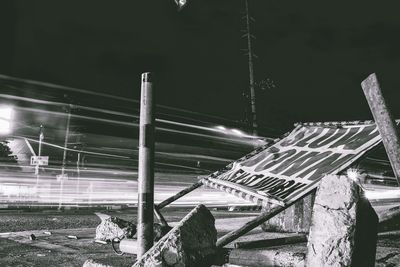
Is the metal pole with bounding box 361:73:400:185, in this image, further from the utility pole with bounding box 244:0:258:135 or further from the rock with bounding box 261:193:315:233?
the utility pole with bounding box 244:0:258:135

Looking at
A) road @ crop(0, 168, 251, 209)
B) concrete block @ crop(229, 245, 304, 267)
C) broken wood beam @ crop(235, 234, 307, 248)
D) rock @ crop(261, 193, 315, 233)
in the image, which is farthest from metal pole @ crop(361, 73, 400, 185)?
road @ crop(0, 168, 251, 209)

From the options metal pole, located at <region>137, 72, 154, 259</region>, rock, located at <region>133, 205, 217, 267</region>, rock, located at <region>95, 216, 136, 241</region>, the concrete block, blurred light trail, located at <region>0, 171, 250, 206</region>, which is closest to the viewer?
rock, located at <region>133, 205, 217, 267</region>

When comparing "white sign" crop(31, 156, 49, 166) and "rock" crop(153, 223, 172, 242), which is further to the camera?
"white sign" crop(31, 156, 49, 166)

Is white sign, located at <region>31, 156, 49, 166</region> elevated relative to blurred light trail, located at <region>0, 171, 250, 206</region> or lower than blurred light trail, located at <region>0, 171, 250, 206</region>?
elevated

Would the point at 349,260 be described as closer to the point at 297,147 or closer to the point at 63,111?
the point at 297,147

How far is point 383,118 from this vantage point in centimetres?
276

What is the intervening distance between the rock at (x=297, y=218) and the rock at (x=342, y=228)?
2.25 metres

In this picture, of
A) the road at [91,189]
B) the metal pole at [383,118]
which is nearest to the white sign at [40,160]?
the road at [91,189]

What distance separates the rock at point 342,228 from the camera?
2.19m

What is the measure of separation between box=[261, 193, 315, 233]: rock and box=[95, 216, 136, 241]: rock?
6.01ft

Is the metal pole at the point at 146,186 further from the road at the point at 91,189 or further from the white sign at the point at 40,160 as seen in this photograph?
the road at the point at 91,189

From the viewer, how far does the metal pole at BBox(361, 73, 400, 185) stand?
2680 millimetres

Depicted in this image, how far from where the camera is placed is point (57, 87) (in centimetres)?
1659

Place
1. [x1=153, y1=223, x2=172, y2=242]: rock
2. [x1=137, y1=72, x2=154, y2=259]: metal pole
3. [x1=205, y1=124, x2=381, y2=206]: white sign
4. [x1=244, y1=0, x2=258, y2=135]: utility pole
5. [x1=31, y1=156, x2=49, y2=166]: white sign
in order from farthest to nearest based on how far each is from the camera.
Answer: [x1=244, y1=0, x2=258, y2=135]: utility pole → [x1=31, y1=156, x2=49, y2=166]: white sign → [x1=153, y1=223, x2=172, y2=242]: rock → [x1=205, y1=124, x2=381, y2=206]: white sign → [x1=137, y1=72, x2=154, y2=259]: metal pole
